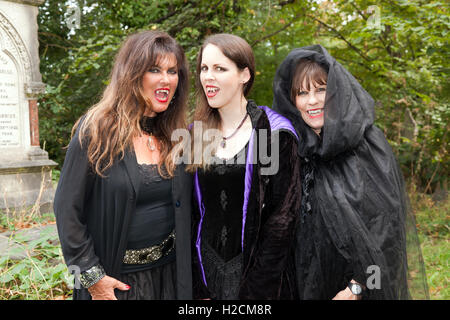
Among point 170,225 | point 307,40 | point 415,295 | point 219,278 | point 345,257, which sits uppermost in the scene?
point 307,40

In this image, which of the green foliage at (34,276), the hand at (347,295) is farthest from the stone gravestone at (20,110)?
the hand at (347,295)

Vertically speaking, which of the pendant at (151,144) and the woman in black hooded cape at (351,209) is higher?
the pendant at (151,144)

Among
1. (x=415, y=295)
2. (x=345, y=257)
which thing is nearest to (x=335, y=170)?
(x=345, y=257)

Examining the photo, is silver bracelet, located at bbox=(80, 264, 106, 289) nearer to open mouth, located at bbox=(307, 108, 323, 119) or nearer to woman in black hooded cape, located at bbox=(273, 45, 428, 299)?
woman in black hooded cape, located at bbox=(273, 45, 428, 299)

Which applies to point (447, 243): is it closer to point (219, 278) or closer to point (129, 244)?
point (219, 278)

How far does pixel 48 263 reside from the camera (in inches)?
143

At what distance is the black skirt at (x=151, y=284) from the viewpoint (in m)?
1.95

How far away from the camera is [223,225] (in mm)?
2088

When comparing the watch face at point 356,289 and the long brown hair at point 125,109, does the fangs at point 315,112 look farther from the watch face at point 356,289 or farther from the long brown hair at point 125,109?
the watch face at point 356,289

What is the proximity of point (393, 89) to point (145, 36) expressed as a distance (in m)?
5.61

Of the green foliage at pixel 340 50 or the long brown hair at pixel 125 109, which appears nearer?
the long brown hair at pixel 125 109

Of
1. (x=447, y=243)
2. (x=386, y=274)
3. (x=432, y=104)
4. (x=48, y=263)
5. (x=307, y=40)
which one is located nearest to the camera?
(x=386, y=274)

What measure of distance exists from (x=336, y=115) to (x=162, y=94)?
98cm

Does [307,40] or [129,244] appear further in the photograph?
[307,40]
